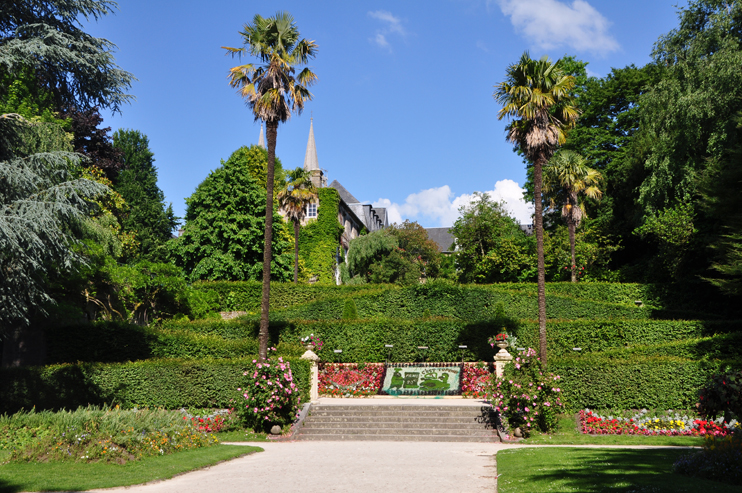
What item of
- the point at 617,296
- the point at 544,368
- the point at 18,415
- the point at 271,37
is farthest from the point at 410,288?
the point at 18,415

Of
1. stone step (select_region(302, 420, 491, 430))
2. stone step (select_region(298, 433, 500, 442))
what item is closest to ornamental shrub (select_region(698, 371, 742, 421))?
stone step (select_region(298, 433, 500, 442))

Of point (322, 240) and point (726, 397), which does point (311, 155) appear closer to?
point (322, 240)

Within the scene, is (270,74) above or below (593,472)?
above

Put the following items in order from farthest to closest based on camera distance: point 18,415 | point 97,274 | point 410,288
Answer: point 410,288 → point 97,274 → point 18,415

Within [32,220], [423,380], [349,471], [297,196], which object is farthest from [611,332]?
[32,220]

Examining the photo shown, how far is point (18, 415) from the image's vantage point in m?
13.6

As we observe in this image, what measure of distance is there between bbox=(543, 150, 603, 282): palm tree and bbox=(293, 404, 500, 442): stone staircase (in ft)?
60.9

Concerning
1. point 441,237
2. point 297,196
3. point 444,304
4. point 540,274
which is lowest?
point 444,304

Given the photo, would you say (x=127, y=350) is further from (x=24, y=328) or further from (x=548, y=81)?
(x=548, y=81)

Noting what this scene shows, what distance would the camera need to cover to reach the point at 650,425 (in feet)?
55.3

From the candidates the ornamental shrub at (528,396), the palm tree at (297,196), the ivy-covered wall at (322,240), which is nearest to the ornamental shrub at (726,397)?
the ornamental shrub at (528,396)

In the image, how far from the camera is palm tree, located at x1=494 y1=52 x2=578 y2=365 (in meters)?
19.0

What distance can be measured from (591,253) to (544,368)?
72.8ft

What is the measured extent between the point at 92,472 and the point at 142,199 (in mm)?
47675
